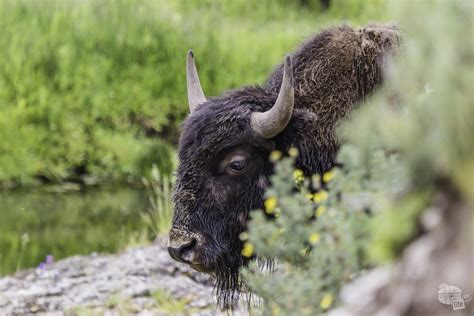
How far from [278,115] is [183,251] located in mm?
908

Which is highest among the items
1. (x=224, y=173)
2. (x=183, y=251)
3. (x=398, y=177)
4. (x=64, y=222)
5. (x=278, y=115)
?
(x=398, y=177)

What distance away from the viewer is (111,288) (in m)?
7.08

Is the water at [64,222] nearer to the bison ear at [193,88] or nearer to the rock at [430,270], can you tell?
the bison ear at [193,88]

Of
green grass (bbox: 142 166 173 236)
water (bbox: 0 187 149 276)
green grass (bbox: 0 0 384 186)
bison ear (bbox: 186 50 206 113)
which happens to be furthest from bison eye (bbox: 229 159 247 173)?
green grass (bbox: 0 0 384 186)

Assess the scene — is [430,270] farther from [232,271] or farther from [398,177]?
[232,271]

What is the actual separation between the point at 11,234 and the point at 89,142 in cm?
321

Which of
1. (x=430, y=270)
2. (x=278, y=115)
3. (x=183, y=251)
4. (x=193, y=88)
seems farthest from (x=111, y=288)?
(x=430, y=270)

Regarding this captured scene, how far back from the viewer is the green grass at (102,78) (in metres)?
12.8

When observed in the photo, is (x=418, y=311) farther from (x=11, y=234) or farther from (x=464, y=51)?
(x=11, y=234)

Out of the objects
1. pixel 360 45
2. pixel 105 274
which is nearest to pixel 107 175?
pixel 105 274

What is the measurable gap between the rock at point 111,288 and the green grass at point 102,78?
14.8ft

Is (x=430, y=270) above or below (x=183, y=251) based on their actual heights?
above

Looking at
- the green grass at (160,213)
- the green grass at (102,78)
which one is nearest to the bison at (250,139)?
the green grass at (160,213)

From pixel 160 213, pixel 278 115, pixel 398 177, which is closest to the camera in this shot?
pixel 398 177
